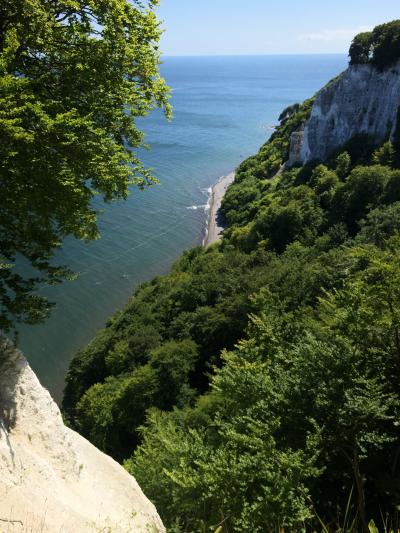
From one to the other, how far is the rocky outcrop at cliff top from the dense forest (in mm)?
1517

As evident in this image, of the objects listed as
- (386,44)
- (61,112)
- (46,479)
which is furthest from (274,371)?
(386,44)

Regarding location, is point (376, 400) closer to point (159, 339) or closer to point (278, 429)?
point (278, 429)

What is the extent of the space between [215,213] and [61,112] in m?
67.1

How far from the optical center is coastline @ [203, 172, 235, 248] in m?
68.6

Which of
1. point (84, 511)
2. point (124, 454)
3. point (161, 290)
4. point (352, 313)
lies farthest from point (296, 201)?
point (84, 511)

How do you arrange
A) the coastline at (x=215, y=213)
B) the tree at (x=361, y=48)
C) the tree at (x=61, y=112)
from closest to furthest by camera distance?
the tree at (x=61, y=112) < the tree at (x=361, y=48) < the coastline at (x=215, y=213)

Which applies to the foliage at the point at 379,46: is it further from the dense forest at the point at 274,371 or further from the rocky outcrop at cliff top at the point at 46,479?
the rocky outcrop at cliff top at the point at 46,479

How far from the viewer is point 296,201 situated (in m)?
51.3

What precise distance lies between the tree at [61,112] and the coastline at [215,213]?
5503cm

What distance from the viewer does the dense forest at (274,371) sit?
1249 cm

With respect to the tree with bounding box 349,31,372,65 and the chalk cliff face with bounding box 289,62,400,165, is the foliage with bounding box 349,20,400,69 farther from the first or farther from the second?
the chalk cliff face with bounding box 289,62,400,165

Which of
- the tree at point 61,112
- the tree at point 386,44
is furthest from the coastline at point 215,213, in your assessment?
the tree at point 61,112

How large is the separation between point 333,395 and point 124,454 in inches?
733

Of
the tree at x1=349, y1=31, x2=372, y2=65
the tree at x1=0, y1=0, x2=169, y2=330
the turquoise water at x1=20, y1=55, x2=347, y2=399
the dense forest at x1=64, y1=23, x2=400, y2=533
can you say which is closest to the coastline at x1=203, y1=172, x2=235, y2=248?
the turquoise water at x1=20, y1=55, x2=347, y2=399
